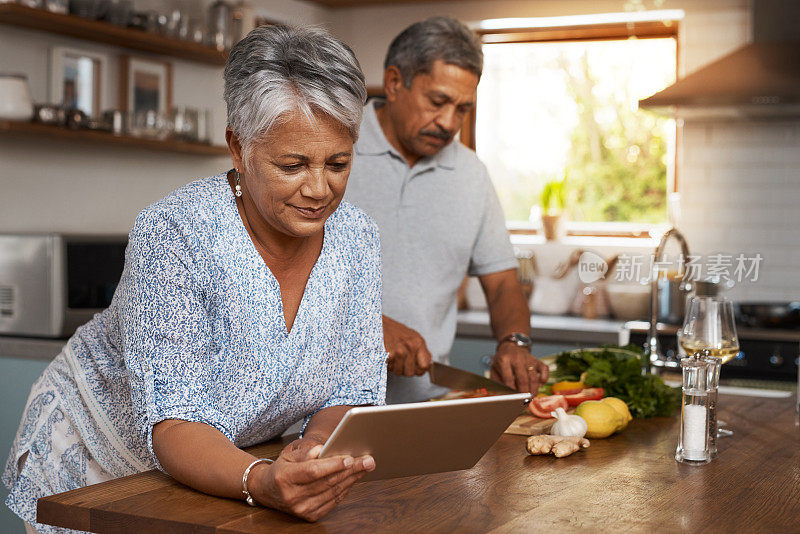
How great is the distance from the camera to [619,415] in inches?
73.9

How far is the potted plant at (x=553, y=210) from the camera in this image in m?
5.03

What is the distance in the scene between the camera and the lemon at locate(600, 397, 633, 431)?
1.90 meters

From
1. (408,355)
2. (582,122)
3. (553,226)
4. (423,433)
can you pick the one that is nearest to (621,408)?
(408,355)

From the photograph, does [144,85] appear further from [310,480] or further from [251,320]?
[310,480]

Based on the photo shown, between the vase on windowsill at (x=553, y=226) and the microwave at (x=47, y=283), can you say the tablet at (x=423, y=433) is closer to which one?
the microwave at (x=47, y=283)

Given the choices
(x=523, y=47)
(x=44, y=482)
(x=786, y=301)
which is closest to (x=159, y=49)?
(x=523, y=47)

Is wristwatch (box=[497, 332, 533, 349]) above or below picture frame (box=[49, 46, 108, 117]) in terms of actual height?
below

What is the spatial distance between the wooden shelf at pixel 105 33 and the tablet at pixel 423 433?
2.66 meters

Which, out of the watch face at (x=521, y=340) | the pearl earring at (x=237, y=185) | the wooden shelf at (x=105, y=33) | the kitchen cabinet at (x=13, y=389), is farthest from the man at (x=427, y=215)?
the wooden shelf at (x=105, y=33)

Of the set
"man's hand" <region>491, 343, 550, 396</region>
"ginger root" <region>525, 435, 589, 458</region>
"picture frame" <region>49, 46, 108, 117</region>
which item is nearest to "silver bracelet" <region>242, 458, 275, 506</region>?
"ginger root" <region>525, 435, 589, 458</region>

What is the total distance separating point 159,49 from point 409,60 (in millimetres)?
2211

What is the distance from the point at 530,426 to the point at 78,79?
2.70 metres

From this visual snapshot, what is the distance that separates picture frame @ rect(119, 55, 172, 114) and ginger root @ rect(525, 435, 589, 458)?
284cm

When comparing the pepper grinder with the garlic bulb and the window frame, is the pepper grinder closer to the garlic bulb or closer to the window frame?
the garlic bulb
